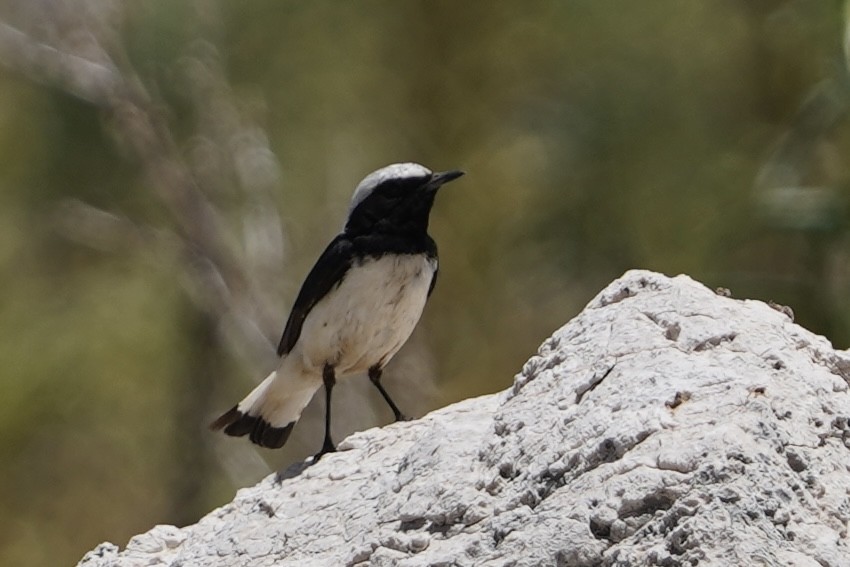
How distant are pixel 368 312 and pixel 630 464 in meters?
2.60

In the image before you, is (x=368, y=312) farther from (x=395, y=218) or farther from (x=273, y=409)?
(x=273, y=409)

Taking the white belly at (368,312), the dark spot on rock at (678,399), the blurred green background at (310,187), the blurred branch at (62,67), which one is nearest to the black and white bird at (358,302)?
the white belly at (368,312)

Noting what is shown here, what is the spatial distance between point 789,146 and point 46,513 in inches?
293

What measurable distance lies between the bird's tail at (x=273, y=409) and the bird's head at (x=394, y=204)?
2.01ft

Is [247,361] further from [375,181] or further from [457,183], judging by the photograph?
[375,181]

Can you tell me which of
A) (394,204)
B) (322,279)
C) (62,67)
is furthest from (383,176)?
(62,67)

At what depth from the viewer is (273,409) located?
6.44 meters

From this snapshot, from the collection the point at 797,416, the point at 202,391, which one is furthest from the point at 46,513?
the point at 797,416

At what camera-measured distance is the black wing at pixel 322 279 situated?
20.3 feet

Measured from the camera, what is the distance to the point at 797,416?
12.1 feet

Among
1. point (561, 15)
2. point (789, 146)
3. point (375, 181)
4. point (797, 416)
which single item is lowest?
point (797, 416)

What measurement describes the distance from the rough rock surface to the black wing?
172 cm

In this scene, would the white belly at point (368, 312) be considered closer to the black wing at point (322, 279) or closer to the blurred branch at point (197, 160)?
the black wing at point (322, 279)

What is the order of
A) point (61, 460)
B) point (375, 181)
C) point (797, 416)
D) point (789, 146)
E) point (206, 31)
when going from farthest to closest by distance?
point (61, 460) → point (206, 31) → point (789, 146) → point (375, 181) → point (797, 416)
